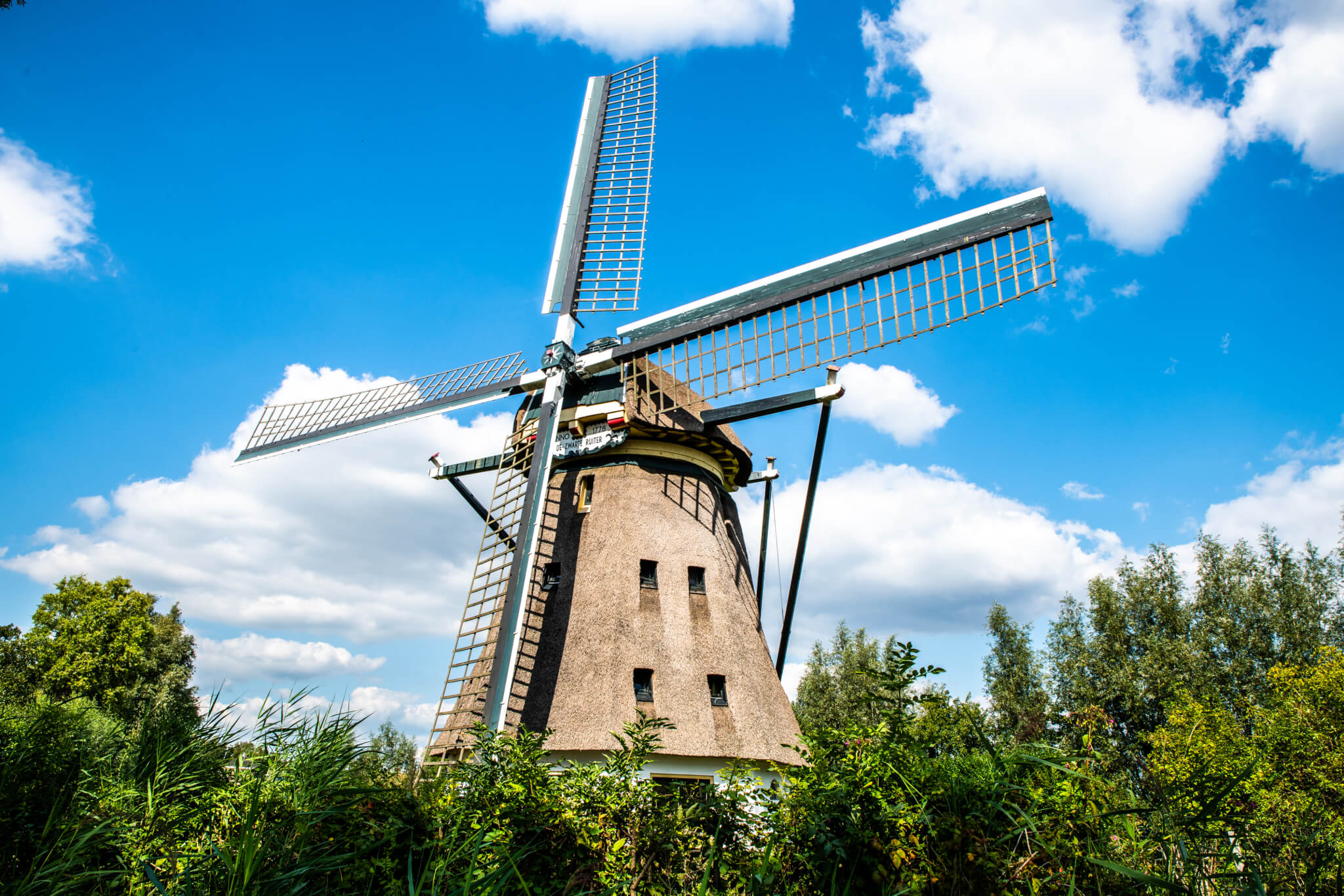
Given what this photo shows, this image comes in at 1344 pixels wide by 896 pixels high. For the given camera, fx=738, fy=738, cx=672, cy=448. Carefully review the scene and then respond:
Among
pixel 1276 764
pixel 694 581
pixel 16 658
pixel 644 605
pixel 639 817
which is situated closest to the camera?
pixel 639 817

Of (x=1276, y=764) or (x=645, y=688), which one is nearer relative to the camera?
(x=645, y=688)

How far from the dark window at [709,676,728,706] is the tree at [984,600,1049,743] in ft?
72.5

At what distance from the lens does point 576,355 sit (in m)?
12.4

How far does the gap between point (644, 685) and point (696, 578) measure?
2.01 meters

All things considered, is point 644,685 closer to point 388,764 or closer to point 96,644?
point 388,764

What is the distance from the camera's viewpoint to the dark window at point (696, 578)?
1138 centimetres

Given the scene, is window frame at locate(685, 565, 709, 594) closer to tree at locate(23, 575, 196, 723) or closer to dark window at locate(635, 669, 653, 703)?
dark window at locate(635, 669, 653, 703)

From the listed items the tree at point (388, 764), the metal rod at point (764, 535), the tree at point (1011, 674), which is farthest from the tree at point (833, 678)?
the tree at point (388, 764)

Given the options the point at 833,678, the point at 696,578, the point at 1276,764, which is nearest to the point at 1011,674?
the point at 833,678

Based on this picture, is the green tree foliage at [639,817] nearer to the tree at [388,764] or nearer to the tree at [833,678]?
the tree at [388,764]

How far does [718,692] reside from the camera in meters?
10.5

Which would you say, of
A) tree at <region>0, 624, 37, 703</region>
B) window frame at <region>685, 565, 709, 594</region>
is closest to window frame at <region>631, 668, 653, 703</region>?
window frame at <region>685, 565, 709, 594</region>

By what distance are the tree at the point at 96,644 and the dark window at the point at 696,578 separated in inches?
927

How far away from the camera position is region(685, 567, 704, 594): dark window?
11383 millimetres
